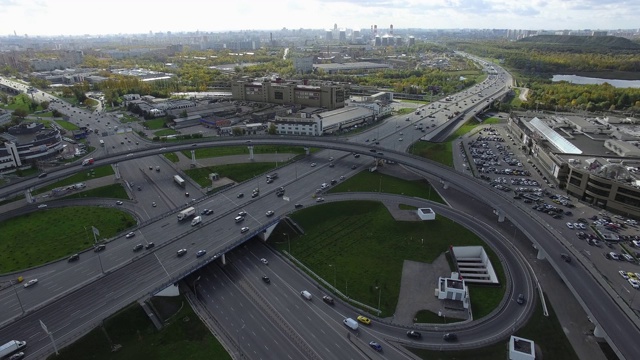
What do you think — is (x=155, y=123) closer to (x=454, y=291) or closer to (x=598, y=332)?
(x=454, y=291)

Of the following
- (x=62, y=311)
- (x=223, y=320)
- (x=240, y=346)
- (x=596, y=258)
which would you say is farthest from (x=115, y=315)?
(x=596, y=258)

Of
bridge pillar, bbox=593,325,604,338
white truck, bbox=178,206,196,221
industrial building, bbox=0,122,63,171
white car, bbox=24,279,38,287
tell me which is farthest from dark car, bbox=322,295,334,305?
industrial building, bbox=0,122,63,171

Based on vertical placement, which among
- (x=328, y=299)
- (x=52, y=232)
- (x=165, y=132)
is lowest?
(x=328, y=299)

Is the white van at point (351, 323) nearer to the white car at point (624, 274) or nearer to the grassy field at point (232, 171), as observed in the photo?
the white car at point (624, 274)

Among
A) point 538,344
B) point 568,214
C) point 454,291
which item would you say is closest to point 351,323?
point 454,291

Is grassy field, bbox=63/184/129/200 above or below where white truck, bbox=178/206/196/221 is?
below

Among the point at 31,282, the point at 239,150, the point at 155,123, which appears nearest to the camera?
the point at 31,282

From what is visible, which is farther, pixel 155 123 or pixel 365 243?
pixel 155 123

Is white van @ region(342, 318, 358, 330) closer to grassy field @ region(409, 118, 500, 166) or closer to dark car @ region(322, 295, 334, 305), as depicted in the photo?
dark car @ region(322, 295, 334, 305)
